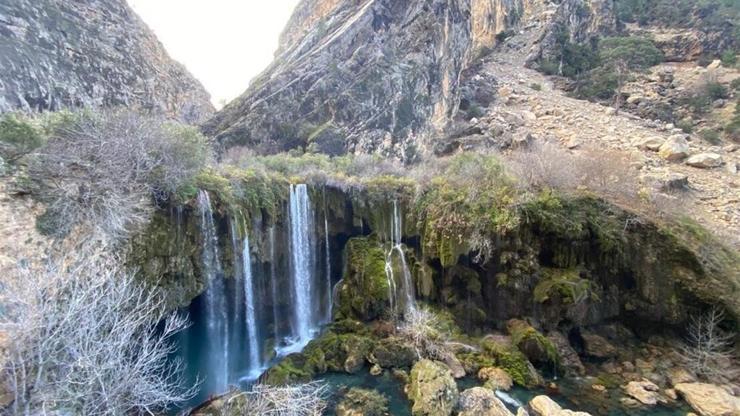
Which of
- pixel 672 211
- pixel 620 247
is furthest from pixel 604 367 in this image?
pixel 672 211

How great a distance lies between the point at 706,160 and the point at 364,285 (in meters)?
17.7

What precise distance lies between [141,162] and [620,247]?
53.7 feet

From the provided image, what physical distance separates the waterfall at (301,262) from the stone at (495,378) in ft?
23.0

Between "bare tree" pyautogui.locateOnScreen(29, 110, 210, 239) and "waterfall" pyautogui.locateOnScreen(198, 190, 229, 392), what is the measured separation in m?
1.50

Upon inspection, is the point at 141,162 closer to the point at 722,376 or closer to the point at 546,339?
the point at 546,339

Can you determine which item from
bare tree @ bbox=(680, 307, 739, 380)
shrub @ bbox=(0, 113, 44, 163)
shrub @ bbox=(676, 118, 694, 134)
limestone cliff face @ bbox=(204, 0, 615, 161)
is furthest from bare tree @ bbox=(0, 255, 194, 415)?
shrub @ bbox=(676, 118, 694, 134)

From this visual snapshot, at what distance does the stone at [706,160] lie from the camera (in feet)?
57.7

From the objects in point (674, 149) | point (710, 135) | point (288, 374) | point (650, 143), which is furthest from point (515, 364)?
point (710, 135)

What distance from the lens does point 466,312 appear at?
14.3 m

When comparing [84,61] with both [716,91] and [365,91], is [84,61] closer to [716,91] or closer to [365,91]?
[365,91]

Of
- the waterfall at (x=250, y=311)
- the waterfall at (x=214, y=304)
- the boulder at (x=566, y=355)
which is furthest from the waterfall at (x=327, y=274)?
the boulder at (x=566, y=355)

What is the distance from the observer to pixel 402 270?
15.0m

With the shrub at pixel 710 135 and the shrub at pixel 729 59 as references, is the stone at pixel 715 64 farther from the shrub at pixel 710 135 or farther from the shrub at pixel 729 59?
the shrub at pixel 710 135

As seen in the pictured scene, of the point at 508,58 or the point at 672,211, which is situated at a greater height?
the point at 508,58
